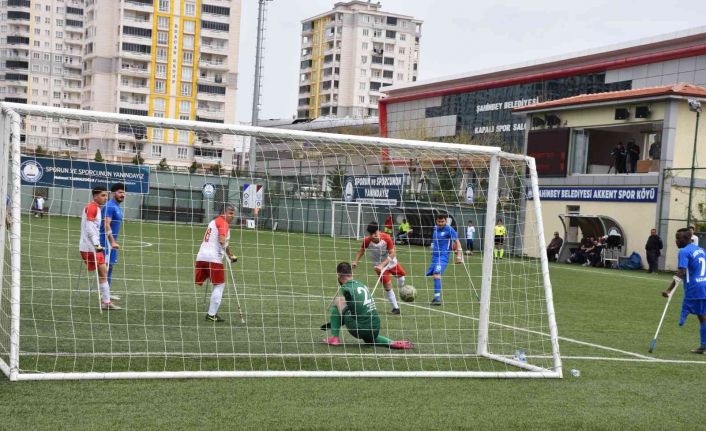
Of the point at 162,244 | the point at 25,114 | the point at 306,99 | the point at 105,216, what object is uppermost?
the point at 306,99

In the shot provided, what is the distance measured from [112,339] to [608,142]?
31.8 meters

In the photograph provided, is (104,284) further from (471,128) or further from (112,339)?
(471,128)

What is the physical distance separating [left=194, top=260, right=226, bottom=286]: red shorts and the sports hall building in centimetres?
1982

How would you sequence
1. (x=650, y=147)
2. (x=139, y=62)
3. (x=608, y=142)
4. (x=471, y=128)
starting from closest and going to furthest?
(x=650, y=147)
(x=608, y=142)
(x=471, y=128)
(x=139, y=62)

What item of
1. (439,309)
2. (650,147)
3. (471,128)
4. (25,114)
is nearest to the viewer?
(25,114)

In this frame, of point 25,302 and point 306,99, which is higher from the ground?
point 306,99

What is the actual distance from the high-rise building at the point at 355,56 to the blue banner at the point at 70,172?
107608 millimetres

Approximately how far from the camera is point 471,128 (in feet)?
177

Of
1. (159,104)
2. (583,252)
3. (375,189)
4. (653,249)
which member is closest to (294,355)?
(375,189)

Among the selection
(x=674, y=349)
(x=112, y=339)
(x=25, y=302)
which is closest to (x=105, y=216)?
(x=25, y=302)

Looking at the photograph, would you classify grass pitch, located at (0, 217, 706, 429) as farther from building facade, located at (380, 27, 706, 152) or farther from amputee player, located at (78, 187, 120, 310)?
building facade, located at (380, 27, 706, 152)

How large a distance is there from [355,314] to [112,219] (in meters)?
4.73

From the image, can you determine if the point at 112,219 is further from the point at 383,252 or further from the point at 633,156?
the point at 633,156

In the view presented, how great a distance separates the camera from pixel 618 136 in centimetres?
3875
